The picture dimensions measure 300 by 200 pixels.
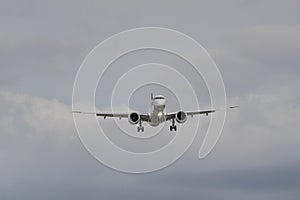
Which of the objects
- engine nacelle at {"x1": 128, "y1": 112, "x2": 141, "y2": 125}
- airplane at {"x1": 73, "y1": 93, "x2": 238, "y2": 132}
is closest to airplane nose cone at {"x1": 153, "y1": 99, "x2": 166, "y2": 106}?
airplane at {"x1": 73, "y1": 93, "x2": 238, "y2": 132}

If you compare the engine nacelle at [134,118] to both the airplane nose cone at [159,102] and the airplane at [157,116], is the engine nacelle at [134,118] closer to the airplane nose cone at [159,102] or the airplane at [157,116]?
the airplane at [157,116]

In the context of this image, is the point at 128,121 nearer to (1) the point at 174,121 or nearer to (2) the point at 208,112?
(1) the point at 174,121

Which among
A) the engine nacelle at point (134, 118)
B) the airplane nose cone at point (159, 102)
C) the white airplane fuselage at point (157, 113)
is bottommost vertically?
the white airplane fuselage at point (157, 113)

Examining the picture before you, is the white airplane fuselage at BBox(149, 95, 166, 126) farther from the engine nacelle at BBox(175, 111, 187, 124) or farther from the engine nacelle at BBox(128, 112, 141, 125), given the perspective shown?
the engine nacelle at BBox(128, 112, 141, 125)

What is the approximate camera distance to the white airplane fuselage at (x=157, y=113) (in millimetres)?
135625

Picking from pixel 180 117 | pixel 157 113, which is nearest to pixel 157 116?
pixel 157 113

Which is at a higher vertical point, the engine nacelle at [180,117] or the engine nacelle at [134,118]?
the engine nacelle at [134,118]

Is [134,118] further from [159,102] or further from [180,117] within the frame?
[180,117]

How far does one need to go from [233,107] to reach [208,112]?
74.5 feet

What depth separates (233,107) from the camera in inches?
5487

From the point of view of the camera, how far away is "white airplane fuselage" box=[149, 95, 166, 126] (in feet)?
445

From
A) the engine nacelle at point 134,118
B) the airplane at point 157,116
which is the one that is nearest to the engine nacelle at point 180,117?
the airplane at point 157,116

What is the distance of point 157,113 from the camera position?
136 meters

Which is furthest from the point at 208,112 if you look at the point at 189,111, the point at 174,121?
the point at 174,121
